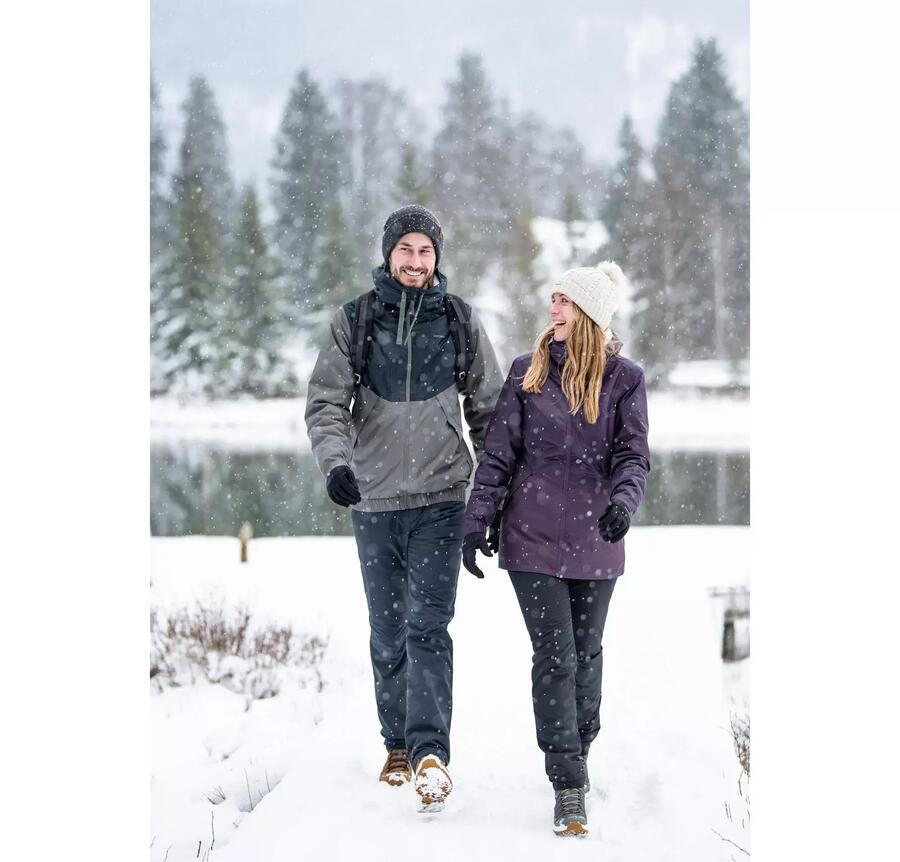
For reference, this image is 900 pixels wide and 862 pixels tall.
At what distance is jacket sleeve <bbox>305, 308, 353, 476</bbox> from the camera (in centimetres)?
279

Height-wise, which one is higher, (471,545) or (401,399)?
(401,399)

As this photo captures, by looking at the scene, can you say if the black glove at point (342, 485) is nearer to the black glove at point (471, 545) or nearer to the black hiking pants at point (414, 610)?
the black hiking pants at point (414, 610)

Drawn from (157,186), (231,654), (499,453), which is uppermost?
(157,186)

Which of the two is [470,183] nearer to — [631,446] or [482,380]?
[482,380]

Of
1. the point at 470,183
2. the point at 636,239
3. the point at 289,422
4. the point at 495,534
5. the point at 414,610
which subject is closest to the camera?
the point at 495,534

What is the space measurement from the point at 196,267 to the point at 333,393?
11.8 m

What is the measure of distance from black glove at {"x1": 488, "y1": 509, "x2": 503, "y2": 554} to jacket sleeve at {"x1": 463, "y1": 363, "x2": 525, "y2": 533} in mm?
46

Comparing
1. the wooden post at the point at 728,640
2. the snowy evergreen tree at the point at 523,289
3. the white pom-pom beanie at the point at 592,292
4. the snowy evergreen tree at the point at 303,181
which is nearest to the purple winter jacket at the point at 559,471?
the white pom-pom beanie at the point at 592,292

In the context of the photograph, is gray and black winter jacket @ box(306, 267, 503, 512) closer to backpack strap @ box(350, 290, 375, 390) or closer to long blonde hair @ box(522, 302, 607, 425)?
backpack strap @ box(350, 290, 375, 390)

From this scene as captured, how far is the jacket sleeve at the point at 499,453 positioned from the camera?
2652 mm

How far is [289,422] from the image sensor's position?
531 inches

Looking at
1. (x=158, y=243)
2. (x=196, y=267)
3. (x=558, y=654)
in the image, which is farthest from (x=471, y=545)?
(x=158, y=243)

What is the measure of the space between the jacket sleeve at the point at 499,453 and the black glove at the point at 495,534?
5 cm
